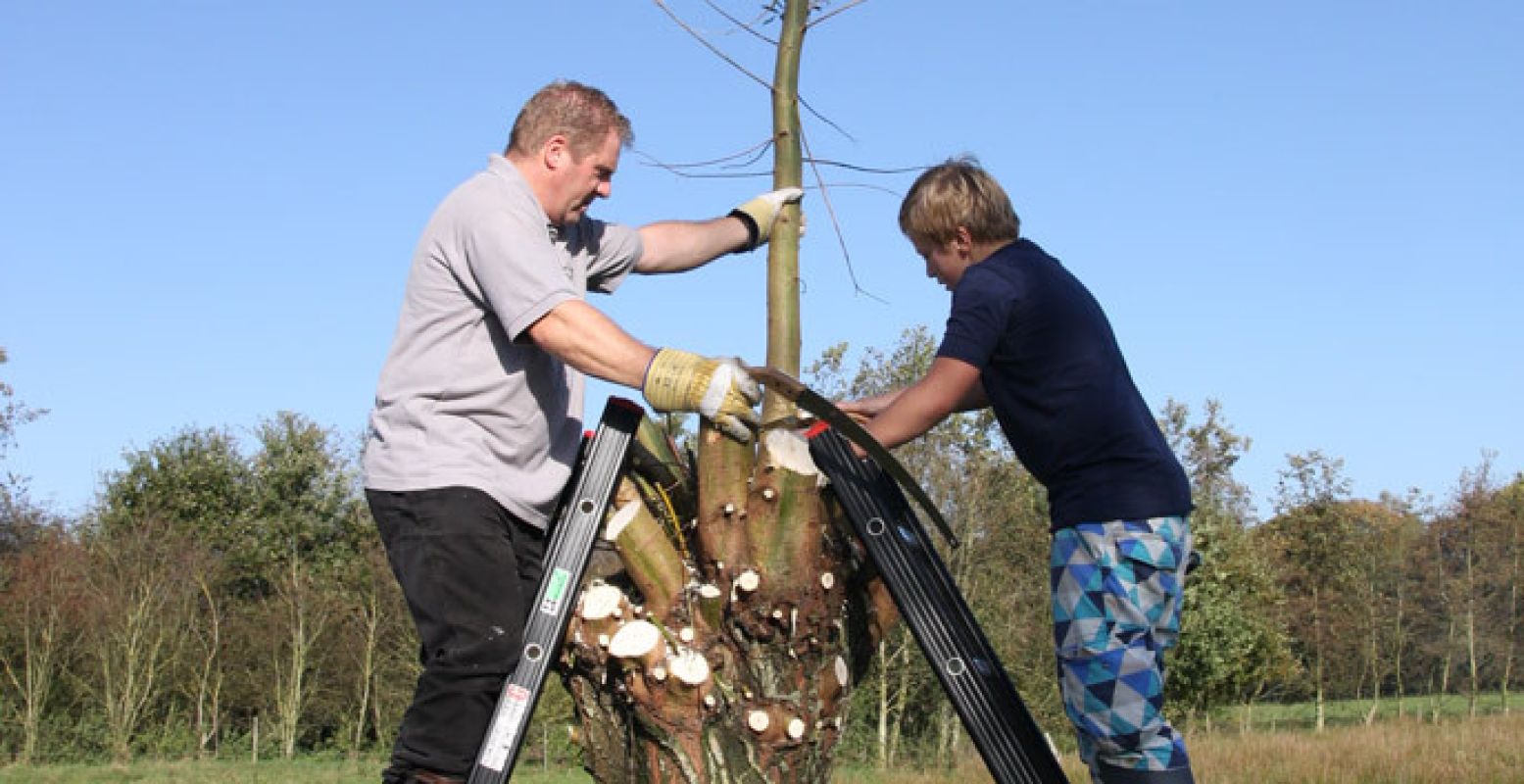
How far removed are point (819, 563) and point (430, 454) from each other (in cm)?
128

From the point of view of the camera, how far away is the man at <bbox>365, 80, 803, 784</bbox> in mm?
3186

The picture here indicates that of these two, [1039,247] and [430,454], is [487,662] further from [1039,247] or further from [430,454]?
[1039,247]

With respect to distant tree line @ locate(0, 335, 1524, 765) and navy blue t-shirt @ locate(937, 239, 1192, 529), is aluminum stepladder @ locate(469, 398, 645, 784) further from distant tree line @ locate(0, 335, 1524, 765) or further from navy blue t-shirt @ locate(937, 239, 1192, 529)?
distant tree line @ locate(0, 335, 1524, 765)

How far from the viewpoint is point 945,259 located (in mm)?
3727

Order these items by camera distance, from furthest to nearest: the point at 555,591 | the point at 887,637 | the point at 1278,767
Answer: the point at 887,637
the point at 1278,767
the point at 555,591

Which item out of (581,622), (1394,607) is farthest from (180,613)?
(1394,607)

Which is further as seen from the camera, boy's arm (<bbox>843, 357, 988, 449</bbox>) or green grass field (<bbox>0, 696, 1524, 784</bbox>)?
green grass field (<bbox>0, 696, 1524, 784</bbox>)

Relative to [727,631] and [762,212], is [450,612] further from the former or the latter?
[762,212]

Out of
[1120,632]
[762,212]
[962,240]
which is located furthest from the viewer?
[762,212]

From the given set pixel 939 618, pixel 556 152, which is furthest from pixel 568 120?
pixel 939 618

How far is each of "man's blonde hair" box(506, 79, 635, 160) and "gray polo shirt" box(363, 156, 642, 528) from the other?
5.0 inches

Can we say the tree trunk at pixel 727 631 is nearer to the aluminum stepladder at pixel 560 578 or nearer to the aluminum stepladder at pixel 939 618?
the aluminum stepladder at pixel 939 618

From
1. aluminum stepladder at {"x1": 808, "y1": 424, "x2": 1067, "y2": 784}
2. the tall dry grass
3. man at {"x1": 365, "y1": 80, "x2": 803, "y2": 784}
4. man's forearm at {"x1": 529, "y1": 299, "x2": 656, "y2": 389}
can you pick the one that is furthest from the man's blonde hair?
the tall dry grass

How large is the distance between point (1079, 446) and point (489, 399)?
62.0 inches
